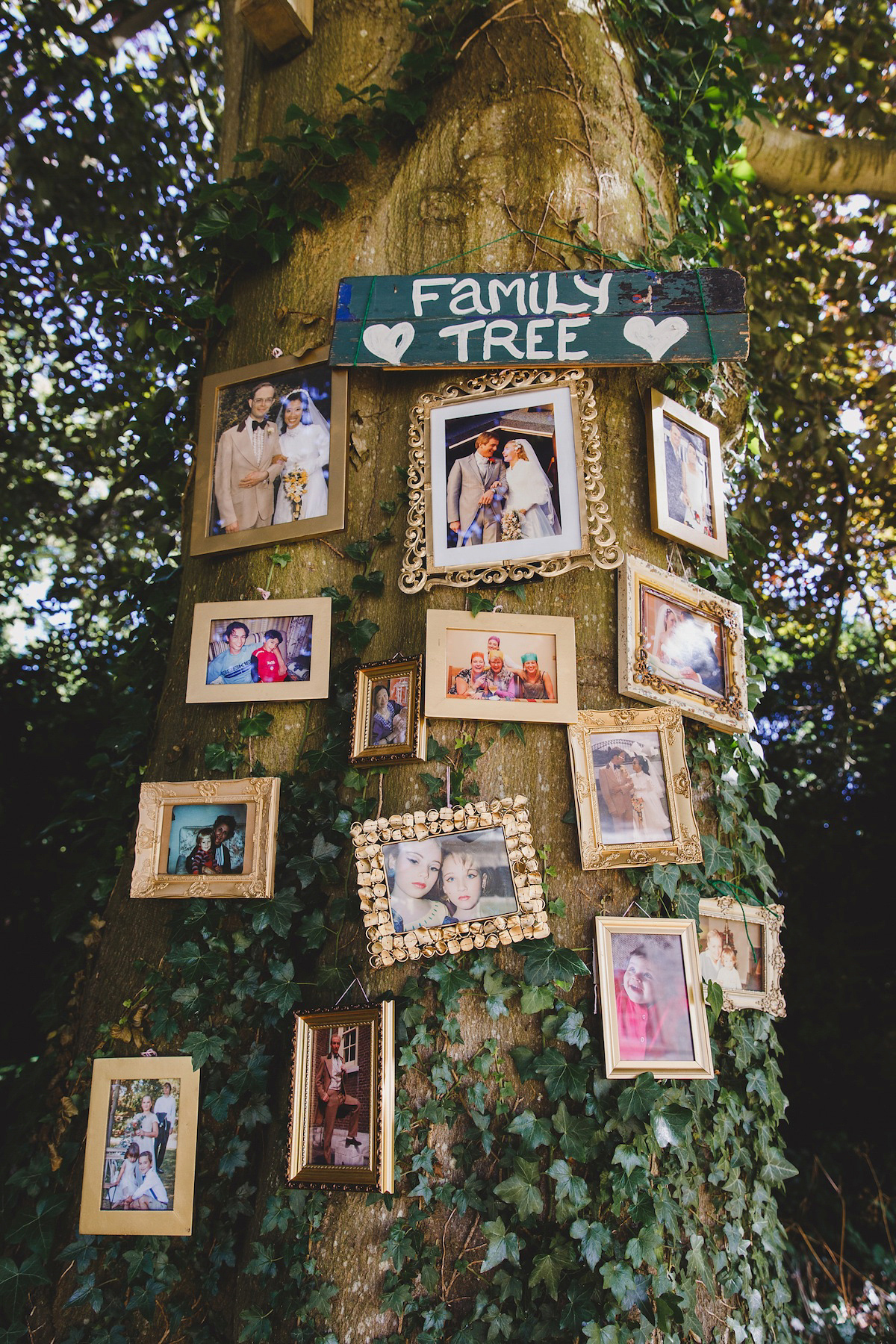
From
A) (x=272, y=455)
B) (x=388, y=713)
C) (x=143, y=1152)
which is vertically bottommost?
(x=143, y=1152)

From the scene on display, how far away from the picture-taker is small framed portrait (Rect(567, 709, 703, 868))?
7.00 ft

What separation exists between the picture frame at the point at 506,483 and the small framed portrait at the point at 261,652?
31 centimetres

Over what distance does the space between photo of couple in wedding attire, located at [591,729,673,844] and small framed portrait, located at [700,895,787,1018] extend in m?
0.35

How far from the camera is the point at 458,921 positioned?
6.73 ft

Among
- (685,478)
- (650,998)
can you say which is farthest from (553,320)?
(650,998)

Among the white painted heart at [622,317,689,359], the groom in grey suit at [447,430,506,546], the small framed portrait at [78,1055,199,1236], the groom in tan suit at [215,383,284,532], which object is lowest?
the small framed portrait at [78,1055,199,1236]

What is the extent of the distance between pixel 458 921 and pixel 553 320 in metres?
1.66

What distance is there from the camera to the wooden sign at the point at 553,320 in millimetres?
2385

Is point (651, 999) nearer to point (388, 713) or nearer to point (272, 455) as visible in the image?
point (388, 713)

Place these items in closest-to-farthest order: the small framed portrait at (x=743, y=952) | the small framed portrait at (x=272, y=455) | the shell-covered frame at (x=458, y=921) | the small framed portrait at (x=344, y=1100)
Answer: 1. the small framed portrait at (x=344, y=1100)
2. the shell-covered frame at (x=458, y=921)
3. the small framed portrait at (x=743, y=952)
4. the small framed portrait at (x=272, y=455)

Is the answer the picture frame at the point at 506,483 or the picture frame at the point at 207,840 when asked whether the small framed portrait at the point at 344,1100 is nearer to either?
the picture frame at the point at 207,840

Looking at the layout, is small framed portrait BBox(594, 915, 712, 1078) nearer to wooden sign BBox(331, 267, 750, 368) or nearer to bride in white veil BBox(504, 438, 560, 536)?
bride in white veil BBox(504, 438, 560, 536)

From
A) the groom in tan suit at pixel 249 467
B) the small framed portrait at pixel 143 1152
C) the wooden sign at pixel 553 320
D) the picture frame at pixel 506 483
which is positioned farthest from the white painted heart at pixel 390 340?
the small framed portrait at pixel 143 1152

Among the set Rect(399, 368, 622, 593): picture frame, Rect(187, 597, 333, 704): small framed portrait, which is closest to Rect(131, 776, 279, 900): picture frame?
Rect(187, 597, 333, 704): small framed portrait
